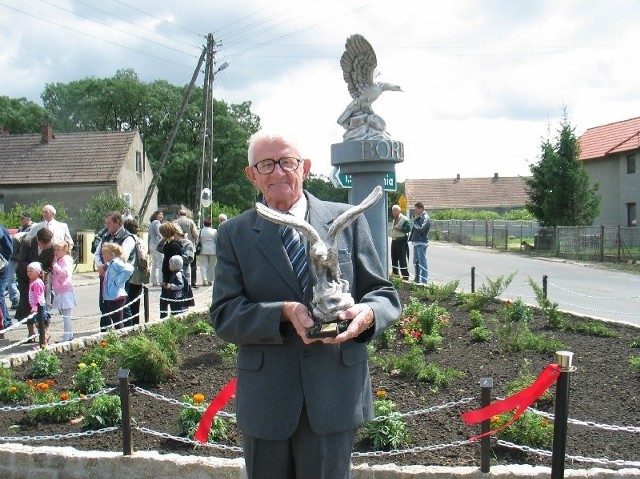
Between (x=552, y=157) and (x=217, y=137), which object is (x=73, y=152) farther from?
(x=552, y=157)

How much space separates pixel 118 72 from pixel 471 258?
48808mm

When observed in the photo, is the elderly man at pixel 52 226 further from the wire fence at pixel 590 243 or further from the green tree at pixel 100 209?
the wire fence at pixel 590 243

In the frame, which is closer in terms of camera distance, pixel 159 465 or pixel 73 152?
pixel 159 465

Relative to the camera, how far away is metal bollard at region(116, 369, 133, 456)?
15.5ft

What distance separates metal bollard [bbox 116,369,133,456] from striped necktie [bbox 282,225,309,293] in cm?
261

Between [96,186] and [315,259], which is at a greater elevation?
[96,186]

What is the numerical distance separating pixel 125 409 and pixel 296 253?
2.76m

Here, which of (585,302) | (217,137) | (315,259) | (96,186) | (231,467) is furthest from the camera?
(217,137)

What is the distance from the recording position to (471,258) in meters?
28.9

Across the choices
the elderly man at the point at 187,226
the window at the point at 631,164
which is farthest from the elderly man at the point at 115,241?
the window at the point at 631,164

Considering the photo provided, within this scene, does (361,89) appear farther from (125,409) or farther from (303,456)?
(303,456)

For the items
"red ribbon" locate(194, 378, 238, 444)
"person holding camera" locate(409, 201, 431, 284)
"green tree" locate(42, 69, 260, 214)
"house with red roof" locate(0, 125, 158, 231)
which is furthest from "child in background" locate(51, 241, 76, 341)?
"green tree" locate(42, 69, 260, 214)

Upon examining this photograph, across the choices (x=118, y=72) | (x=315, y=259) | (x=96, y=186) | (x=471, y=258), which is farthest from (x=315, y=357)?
(x=118, y=72)

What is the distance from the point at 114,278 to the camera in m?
9.30
